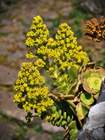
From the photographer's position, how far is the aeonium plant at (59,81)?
2.37 metres

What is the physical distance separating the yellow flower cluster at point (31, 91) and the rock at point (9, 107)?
3782 millimetres

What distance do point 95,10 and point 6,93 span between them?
2657 millimetres

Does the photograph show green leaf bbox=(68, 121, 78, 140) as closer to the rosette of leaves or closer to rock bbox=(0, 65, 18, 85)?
the rosette of leaves

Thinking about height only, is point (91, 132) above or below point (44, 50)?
below

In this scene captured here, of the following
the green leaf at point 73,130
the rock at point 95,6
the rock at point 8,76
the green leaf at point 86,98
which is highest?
the green leaf at point 86,98

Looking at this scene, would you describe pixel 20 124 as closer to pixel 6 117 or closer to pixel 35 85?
pixel 6 117

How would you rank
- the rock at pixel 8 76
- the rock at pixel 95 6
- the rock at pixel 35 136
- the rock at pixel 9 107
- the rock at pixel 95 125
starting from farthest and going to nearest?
the rock at pixel 95 6, the rock at pixel 8 76, the rock at pixel 9 107, the rock at pixel 35 136, the rock at pixel 95 125

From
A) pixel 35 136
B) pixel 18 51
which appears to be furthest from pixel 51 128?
pixel 18 51

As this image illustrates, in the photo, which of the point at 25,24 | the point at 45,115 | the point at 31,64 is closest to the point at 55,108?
the point at 45,115

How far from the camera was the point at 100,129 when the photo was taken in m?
2.14

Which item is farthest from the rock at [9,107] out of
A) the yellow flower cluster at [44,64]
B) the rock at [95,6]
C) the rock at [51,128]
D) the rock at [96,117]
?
the rock at [96,117]

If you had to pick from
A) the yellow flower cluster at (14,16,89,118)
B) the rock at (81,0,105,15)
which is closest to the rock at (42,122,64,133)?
the rock at (81,0,105,15)

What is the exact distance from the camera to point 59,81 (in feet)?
8.43

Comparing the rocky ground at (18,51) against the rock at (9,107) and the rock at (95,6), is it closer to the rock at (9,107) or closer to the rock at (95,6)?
the rock at (9,107)
